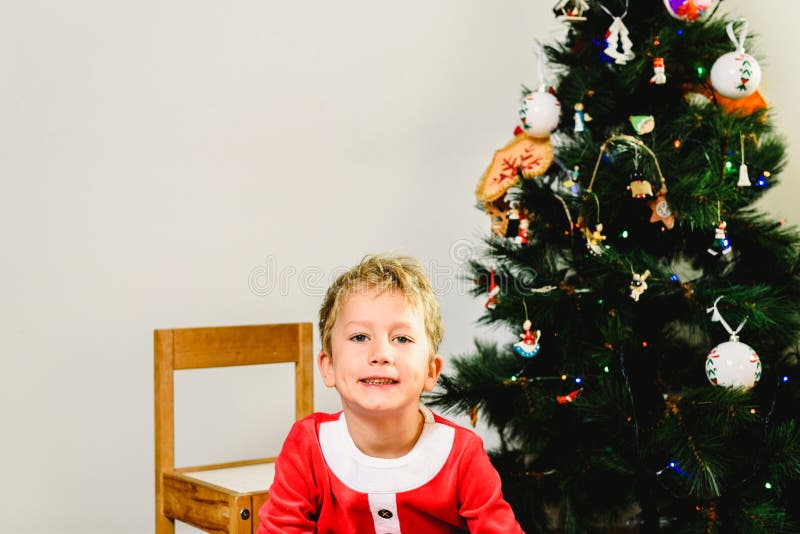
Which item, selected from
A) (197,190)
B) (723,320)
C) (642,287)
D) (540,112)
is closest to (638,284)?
(642,287)

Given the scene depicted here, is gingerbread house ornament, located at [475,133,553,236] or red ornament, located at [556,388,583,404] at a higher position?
gingerbread house ornament, located at [475,133,553,236]

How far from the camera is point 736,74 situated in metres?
1.56

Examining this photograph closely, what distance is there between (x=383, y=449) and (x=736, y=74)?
3.22ft

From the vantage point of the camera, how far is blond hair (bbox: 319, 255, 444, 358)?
3.46 ft

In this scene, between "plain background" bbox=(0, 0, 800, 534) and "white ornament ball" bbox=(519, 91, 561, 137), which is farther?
"plain background" bbox=(0, 0, 800, 534)

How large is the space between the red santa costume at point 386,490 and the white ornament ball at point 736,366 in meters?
0.60

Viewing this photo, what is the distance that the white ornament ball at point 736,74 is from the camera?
1555 mm

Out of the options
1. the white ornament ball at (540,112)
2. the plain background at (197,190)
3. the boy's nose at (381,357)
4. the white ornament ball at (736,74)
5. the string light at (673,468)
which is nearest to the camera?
the boy's nose at (381,357)

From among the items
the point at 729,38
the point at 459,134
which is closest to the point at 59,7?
the point at 459,134

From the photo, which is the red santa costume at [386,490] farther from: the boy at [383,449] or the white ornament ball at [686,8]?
the white ornament ball at [686,8]

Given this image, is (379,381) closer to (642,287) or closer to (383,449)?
(383,449)

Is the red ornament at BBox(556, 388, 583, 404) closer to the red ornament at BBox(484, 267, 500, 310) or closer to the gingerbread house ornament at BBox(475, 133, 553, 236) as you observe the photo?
the red ornament at BBox(484, 267, 500, 310)

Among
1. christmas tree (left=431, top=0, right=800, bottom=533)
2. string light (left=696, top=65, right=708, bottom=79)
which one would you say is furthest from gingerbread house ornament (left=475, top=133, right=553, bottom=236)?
string light (left=696, top=65, right=708, bottom=79)

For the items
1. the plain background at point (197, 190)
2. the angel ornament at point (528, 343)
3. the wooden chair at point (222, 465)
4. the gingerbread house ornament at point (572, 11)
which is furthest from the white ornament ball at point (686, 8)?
the wooden chair at point (222, 465)
